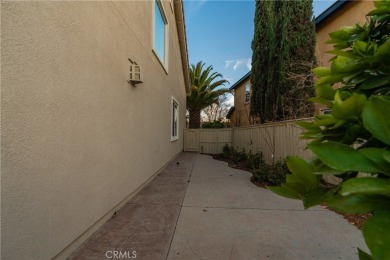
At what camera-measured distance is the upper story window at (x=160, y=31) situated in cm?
704

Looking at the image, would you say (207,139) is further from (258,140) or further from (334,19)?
(334,19)

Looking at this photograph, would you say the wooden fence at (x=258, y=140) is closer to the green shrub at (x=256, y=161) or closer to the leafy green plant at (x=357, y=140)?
the green shrub at (x=256, y=161)

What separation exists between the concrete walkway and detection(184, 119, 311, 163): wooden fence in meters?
1.18

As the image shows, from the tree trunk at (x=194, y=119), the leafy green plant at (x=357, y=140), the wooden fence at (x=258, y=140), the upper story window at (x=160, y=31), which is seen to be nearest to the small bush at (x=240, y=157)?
the wooden fence at (x=258, y=140)

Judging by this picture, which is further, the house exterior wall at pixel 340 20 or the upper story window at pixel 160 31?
the house exterior wall at pixel 340 20

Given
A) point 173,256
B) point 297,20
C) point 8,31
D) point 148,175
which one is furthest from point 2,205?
point 297,20

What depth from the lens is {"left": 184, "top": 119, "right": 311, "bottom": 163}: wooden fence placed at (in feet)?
21.4

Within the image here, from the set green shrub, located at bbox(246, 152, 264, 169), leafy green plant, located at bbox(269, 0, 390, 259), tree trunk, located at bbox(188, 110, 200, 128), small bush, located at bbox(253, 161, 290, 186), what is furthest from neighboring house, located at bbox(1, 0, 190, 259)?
tree trunk, located at bbox(188, 110, 200, 128)

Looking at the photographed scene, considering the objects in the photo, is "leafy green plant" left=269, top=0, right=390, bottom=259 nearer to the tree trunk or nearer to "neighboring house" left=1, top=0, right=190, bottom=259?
"neighboring house" left=1, top=0, right=190, bottom=259

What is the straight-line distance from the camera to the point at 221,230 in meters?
3.23

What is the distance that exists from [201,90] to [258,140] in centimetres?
1139

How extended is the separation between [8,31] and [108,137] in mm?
1934

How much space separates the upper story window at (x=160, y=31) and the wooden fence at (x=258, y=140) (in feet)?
14.3

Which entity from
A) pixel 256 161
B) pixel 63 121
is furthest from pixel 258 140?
pixel 63 121
